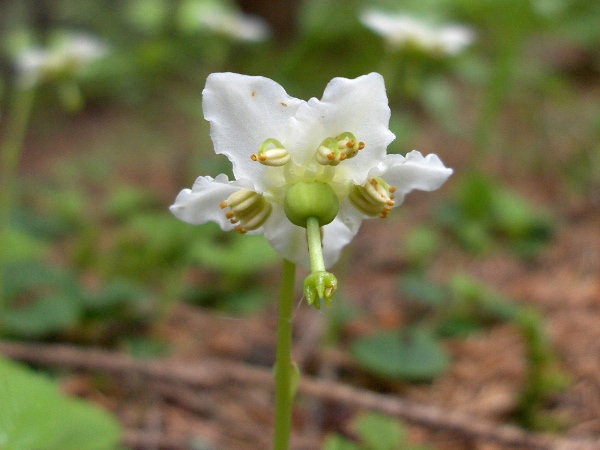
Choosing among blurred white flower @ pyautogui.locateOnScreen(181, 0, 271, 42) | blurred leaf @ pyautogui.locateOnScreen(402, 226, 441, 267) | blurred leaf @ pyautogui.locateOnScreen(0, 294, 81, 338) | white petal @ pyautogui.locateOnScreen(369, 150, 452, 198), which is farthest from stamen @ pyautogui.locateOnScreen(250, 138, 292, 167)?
blurred white flower @ pyautogui.locateOnScreen(181, 0, 271, 42)

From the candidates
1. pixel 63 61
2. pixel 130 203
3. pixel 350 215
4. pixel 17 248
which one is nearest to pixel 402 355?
pixel 350 215

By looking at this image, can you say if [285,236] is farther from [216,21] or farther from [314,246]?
[216,21]

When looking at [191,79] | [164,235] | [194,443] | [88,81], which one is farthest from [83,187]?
[194,443]

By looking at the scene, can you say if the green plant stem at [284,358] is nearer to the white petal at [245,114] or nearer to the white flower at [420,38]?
the white petal at [245,114]

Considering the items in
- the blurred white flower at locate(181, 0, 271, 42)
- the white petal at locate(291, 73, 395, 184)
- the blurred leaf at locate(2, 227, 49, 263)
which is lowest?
the white petal at locate(291, 73, 395, 184)

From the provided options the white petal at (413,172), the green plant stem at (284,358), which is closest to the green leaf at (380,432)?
the green plant stem at (284,358)

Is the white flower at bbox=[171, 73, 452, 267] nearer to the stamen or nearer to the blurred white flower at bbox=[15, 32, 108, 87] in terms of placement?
the stamen
